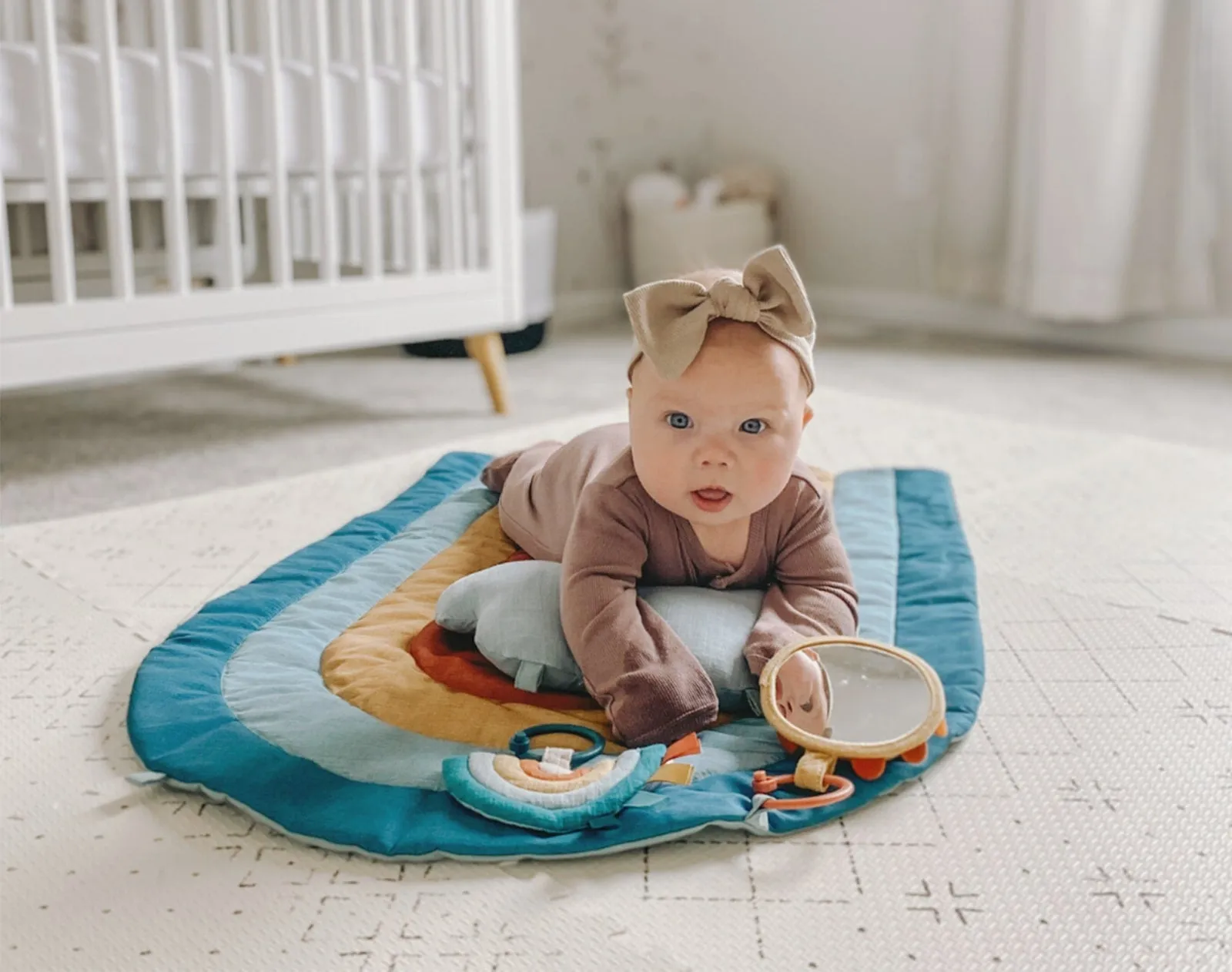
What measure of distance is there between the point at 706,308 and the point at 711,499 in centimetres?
15

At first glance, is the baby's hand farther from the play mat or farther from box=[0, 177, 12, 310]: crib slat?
box=[0, 177, 12, 310]: crib slat

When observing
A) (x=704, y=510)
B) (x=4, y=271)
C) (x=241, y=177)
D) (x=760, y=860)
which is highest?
(x=241, y=177)

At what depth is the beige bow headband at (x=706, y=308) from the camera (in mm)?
921

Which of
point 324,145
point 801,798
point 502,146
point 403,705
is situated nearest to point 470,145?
point 502,146

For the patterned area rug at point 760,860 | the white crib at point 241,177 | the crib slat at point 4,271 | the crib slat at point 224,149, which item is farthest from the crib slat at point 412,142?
the patterned area rug at point 760,860

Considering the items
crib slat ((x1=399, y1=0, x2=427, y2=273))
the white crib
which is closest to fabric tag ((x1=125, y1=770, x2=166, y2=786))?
the white crib

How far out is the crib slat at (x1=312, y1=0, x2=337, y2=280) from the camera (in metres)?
1.85

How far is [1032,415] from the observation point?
212cm

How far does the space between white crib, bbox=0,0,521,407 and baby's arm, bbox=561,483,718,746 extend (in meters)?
0.98

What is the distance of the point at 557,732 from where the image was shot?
3.02 ft

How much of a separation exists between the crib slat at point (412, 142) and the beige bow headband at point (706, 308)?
3.75 ft

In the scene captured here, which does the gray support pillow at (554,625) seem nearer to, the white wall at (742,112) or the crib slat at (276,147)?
the crib slat at (276,147)

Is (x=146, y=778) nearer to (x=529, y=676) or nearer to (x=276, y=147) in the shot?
(x=529, y=676)

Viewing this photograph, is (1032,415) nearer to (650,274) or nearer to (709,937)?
(650,274)
